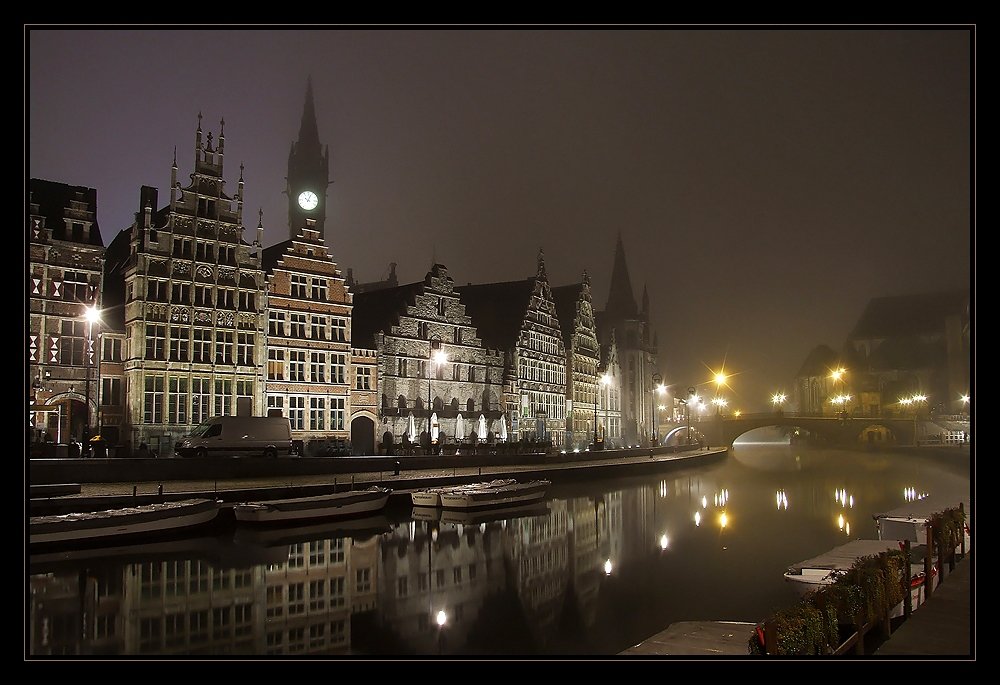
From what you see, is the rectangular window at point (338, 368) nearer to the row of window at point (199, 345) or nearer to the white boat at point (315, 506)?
the row of window at point (199, 345)

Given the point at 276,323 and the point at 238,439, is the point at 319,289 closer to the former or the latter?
the point at 276,323

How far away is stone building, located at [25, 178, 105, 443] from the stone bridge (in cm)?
6601

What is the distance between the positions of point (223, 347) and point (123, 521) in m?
17.2

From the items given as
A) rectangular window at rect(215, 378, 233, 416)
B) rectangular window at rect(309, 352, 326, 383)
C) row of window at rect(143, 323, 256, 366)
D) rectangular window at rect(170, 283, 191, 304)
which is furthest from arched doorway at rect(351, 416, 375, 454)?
rectangular window at rect(170, 283, 191, 304)

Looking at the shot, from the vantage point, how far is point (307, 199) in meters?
56.3

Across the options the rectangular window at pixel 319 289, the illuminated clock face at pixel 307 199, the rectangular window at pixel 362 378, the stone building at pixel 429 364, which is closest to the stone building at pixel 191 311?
the rectangular window at pixel 319 289

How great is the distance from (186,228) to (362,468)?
556 inches

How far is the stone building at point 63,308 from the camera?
33.2 meters

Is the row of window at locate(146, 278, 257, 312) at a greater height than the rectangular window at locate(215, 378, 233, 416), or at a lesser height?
greater

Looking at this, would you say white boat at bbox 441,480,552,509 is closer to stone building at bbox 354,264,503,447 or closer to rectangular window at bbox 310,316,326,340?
stone building at bbox 354,264,503,447

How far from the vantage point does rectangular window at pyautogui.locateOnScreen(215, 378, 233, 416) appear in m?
38.2
